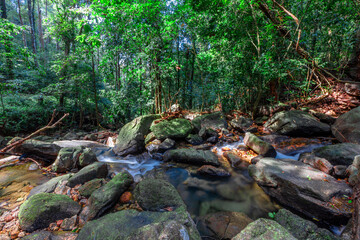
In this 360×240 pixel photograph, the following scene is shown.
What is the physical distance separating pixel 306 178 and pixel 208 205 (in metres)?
2.33

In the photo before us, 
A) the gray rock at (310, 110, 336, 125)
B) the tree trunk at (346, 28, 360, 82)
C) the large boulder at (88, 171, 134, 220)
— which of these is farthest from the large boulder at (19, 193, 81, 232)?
the tree trunk at (346, 28, 360, 82)

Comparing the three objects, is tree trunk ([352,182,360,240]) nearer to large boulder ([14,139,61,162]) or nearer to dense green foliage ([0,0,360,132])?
dense green foliage ([0,0,360,132])

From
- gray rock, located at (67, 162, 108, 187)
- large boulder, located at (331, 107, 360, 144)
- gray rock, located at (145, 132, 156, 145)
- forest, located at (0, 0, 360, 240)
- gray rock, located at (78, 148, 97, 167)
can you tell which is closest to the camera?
forest, located at (0, 0, 360, 240)

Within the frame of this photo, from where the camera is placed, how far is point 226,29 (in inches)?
308

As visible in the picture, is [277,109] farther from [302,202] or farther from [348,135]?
[302,202]

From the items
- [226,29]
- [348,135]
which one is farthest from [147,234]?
[226,29]

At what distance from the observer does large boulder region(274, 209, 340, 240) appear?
2000mm

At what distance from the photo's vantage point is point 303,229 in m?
2.11

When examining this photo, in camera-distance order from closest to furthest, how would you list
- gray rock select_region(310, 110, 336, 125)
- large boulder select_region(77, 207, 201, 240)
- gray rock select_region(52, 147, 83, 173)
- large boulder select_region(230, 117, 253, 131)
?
large boulder select_region(77, 207, 201, 240)
gray rock select_region(52, 147, 83, 173)
gray rock select_region(310, 110, 336, 125)
large boulder select_region(230, 117, 253, 131)

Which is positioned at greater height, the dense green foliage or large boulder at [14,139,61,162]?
the dense green foliage

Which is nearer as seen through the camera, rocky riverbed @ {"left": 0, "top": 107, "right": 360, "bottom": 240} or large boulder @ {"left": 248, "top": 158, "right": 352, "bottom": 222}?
rocky riverbed @ {"left": 0, "top": 107, "right": 360, "bottom": 240}

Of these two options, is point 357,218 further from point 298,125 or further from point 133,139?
point 133,139

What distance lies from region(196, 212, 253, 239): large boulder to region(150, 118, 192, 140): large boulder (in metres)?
4.03

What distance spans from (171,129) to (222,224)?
4694mm
